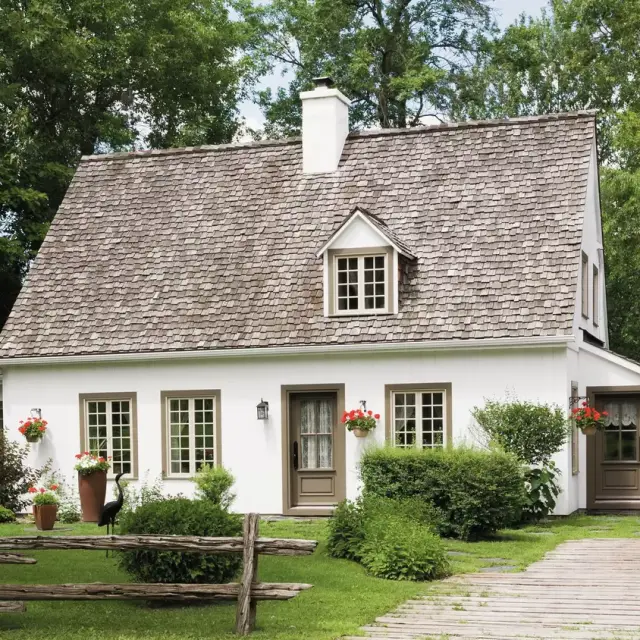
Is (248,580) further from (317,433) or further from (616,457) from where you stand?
(616,457)

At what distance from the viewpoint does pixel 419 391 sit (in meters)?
21.5

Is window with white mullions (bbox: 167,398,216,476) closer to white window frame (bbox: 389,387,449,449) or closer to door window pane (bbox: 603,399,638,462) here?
white window frame (bbox: 389,387,449,449)

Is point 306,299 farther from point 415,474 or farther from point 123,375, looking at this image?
point 415,474

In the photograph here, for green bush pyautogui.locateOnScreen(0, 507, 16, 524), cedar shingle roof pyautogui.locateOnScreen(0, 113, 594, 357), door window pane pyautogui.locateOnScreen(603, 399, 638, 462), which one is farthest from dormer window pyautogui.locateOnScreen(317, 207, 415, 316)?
green bush pyautogui.locateOnScreen(0, 507, 16, 524)

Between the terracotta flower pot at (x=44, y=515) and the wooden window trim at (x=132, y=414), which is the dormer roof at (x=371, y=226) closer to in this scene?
the wooden window trim at (x=132, y=414)

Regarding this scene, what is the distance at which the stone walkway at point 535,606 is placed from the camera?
34.2 ft

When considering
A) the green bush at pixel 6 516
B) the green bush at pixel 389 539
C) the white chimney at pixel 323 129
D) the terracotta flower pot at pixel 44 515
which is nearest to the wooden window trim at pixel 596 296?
the white chimney at pixel 323 129

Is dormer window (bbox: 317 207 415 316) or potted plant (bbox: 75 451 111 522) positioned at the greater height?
dormer window (bbox: 317 207 415 316)

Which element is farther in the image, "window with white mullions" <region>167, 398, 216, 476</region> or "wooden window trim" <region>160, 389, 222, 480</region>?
"window with white mullions" <region>167, 398, 216, 476</region>

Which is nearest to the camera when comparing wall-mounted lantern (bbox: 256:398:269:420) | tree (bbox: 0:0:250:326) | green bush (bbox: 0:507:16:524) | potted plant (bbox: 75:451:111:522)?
green bush (bbox: 0:507:16:524)

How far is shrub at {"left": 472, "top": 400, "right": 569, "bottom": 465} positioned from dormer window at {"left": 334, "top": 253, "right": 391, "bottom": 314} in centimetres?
320

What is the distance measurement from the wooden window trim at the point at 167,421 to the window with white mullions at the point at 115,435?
729 millimetres

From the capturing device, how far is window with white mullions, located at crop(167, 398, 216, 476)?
22734mm

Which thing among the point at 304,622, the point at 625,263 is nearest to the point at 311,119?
the point at 625,263
